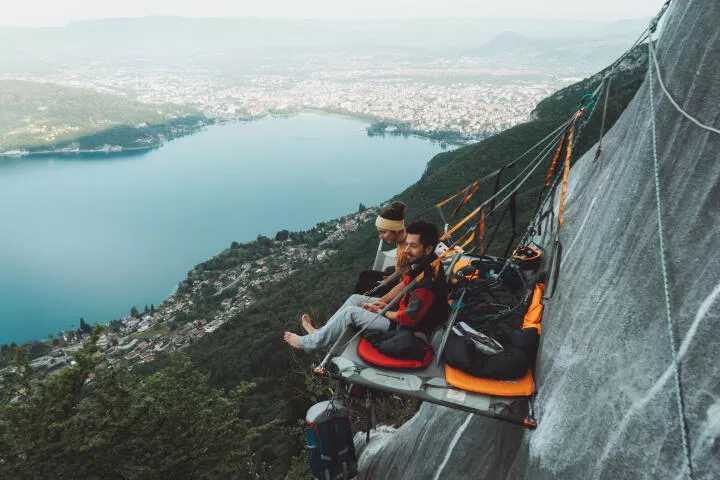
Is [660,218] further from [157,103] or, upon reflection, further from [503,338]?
[157,103]

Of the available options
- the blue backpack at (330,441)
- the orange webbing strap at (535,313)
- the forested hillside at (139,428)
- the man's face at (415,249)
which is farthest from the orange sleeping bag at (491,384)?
the forested hillside at (139,428)

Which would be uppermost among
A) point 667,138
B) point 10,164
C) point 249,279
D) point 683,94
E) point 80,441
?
point 683,94

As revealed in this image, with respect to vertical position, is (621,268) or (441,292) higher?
(621,268)

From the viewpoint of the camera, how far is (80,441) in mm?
5801

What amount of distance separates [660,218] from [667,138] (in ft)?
1.91

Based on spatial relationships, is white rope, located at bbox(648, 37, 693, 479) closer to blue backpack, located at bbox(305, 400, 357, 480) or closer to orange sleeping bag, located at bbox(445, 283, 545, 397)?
orange sleeping bag, located at bbox(445, 283, 545, 397)

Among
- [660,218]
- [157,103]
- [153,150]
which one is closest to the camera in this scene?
[660,218]

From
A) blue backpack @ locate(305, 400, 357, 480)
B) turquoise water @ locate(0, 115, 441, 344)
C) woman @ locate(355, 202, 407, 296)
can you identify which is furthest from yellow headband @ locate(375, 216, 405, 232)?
turquoise water @ locate(0, 115, 441, 344)

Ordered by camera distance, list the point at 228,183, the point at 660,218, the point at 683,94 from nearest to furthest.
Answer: the point at 660,218 → the point at 683,94 → the point at 228,183

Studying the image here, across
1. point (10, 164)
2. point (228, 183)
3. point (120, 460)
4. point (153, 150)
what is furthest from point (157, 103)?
point (120, 460)

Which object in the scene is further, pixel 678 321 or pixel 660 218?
pixel 660 218

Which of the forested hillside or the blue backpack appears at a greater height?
the blue backpack

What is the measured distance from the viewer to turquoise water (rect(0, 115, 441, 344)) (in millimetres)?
51406

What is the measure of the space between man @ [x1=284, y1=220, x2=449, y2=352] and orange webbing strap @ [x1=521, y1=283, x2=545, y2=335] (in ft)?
2.31
